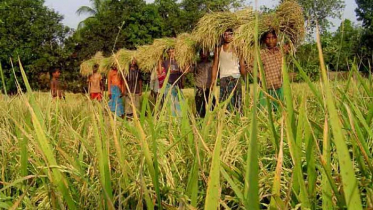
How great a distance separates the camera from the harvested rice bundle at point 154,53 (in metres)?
8.30

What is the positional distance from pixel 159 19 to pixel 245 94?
29771 millimetres

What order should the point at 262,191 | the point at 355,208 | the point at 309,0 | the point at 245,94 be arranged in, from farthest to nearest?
the point at 245,94 → the point at 309,0 → the point at 262,191 → the point at 355,208

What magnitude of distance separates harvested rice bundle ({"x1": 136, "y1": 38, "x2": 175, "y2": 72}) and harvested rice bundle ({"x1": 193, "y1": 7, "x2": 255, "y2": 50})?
2.49 metres

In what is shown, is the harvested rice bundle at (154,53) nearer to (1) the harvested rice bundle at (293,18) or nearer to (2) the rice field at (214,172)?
(1) the harvested rice bundle at (293,18)

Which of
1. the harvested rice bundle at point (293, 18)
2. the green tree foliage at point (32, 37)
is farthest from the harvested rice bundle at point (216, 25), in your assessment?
the green tree foliage at point (32, 37)

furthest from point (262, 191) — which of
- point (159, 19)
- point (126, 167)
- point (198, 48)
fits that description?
point (159, 19)

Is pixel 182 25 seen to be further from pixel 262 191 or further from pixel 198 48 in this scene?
pixel 262 191

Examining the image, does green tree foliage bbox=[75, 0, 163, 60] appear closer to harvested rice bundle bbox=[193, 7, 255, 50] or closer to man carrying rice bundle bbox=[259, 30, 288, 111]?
harvested rice bundle bbox=[193, 7, 255, 50]

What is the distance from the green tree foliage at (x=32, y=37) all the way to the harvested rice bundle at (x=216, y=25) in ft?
69.3

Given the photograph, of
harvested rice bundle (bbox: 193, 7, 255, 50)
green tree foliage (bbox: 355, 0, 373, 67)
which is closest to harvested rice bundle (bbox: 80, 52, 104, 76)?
harvested rice bundle (bbox: 193, 7, 255, 50)

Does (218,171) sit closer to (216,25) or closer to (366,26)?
(366,26)

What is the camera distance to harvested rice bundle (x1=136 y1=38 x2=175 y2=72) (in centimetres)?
830

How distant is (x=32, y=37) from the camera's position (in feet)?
88.1

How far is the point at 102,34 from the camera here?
25422 millimetres
